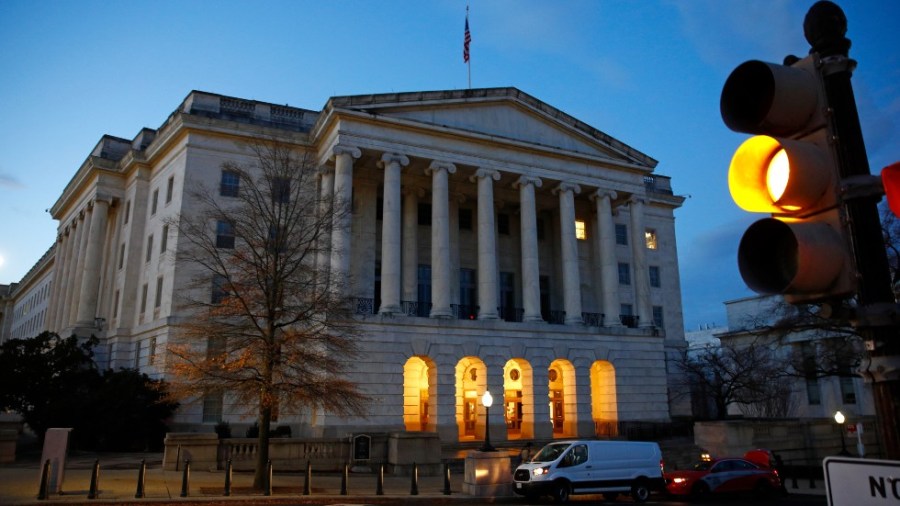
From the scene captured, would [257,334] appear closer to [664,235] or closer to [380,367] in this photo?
[380,367]

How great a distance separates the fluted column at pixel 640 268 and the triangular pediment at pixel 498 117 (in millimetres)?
3613

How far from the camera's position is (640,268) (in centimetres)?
4725

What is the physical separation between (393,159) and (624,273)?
25.8m

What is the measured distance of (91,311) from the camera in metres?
48.1

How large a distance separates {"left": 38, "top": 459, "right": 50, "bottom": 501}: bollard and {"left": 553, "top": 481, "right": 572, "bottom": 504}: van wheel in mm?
14580

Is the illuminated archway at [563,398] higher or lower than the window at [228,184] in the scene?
lower

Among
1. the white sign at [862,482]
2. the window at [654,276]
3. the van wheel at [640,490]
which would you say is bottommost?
the van wheel at [640,490]

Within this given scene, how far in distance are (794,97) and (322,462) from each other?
26599 millimetres

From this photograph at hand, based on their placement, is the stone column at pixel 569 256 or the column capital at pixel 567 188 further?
the column capital at pixel 567 188

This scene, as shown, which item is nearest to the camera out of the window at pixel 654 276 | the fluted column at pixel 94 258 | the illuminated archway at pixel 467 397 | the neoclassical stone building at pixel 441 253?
the neoclassical stone building at pixel 441 253

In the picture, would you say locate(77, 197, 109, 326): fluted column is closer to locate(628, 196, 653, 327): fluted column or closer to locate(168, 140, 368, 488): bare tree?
locate(168, 140, 368, 488): bare tree

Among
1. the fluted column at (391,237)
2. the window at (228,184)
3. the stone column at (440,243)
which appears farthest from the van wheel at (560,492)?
the window at (228,184)

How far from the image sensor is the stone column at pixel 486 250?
4081cm

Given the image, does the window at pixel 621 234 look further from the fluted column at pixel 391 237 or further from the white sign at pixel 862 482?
the white sign at pixel 862 482
